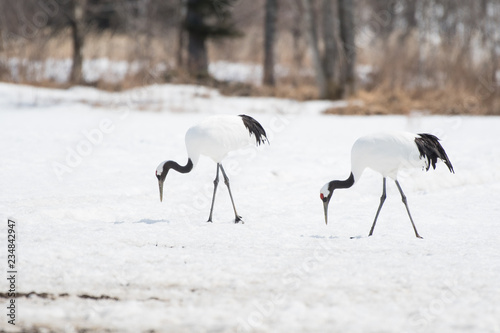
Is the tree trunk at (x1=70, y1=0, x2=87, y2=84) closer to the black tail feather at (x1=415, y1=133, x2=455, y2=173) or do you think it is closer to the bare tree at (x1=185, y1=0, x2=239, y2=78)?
the bare tree at (x1=185, y1=0, x2=239, y2=78)

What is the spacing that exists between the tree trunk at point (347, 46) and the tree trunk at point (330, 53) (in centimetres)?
22

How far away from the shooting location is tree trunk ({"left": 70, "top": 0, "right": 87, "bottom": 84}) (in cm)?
1617

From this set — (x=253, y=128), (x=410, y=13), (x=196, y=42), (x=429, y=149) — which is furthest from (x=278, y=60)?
(x=429, y=149)

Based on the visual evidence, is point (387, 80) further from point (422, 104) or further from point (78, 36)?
point (78, 36)

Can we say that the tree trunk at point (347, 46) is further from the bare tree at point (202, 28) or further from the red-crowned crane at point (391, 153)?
the red-crowned crane at point (391, 153)

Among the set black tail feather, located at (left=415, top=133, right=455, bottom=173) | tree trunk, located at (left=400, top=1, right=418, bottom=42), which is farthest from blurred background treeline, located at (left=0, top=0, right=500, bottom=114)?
black tail feather, located at (left=415, top=133, right=455, bottom=173)

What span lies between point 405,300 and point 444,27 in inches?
960

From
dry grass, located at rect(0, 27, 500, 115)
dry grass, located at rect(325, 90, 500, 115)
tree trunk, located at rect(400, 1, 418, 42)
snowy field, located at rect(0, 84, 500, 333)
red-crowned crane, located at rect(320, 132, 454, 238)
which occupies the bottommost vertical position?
snowy field, located at rect(0, 84, 500, 333)

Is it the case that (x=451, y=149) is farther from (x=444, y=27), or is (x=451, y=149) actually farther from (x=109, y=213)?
(x=444, y=27)

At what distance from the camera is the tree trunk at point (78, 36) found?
53.1ft

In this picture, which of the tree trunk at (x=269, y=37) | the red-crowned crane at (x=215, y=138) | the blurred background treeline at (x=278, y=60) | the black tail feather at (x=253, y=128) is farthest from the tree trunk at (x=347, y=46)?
the red-crowned crane at (x=215, y=138)

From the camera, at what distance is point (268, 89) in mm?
16344

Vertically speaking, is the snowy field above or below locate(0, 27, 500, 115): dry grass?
below

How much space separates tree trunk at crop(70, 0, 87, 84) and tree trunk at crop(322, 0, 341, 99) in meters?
6.06
